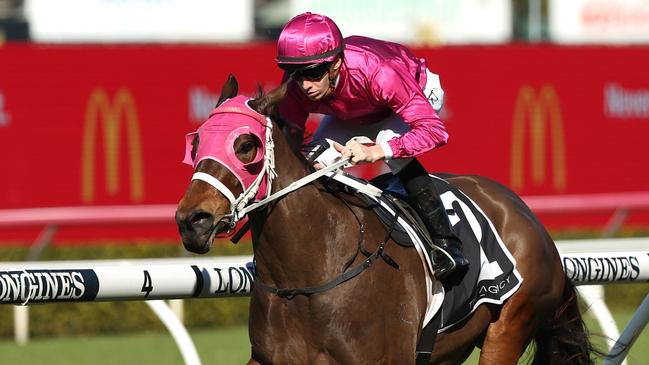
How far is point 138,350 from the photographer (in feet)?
27.6

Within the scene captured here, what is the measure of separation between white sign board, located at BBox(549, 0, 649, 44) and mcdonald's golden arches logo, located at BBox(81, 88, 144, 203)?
24.9 ft

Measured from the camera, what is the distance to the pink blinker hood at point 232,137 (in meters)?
3.80

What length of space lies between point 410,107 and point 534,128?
9.20 m

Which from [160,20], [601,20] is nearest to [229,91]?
[160,20]

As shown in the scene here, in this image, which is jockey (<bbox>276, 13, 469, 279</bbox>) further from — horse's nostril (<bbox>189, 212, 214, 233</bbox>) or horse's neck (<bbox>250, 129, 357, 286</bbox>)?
horse's nostril (<bbox>189, 212, 214, 233</bbox>)

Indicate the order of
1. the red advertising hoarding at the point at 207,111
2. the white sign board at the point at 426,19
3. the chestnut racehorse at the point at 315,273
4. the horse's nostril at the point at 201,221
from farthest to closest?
1. the white sign board at the point at 426,19
2. the red advertising hoarding at the point at 207,111
3. the chestnut racehorse at the point at 315,273
4. the horse's nostril at the point at 201,221

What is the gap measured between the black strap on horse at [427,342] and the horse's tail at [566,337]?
0.92 meters

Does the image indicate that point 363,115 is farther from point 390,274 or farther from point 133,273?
point 133,273

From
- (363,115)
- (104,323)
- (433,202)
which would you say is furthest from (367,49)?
(104,323)

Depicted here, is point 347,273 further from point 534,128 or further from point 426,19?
point 426,19

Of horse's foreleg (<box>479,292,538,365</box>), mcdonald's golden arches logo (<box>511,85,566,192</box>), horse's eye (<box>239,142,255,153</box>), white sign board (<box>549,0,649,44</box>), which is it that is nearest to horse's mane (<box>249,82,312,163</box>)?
horse's eye (<box>239,142,255,153</box>)

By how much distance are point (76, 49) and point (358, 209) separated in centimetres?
827

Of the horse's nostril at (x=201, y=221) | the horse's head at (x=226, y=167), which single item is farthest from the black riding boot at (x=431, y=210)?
the horse's nostril at (x=201, y=221)

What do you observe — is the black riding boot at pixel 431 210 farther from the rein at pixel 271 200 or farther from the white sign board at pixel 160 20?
the white sign board at pixel 160 20
